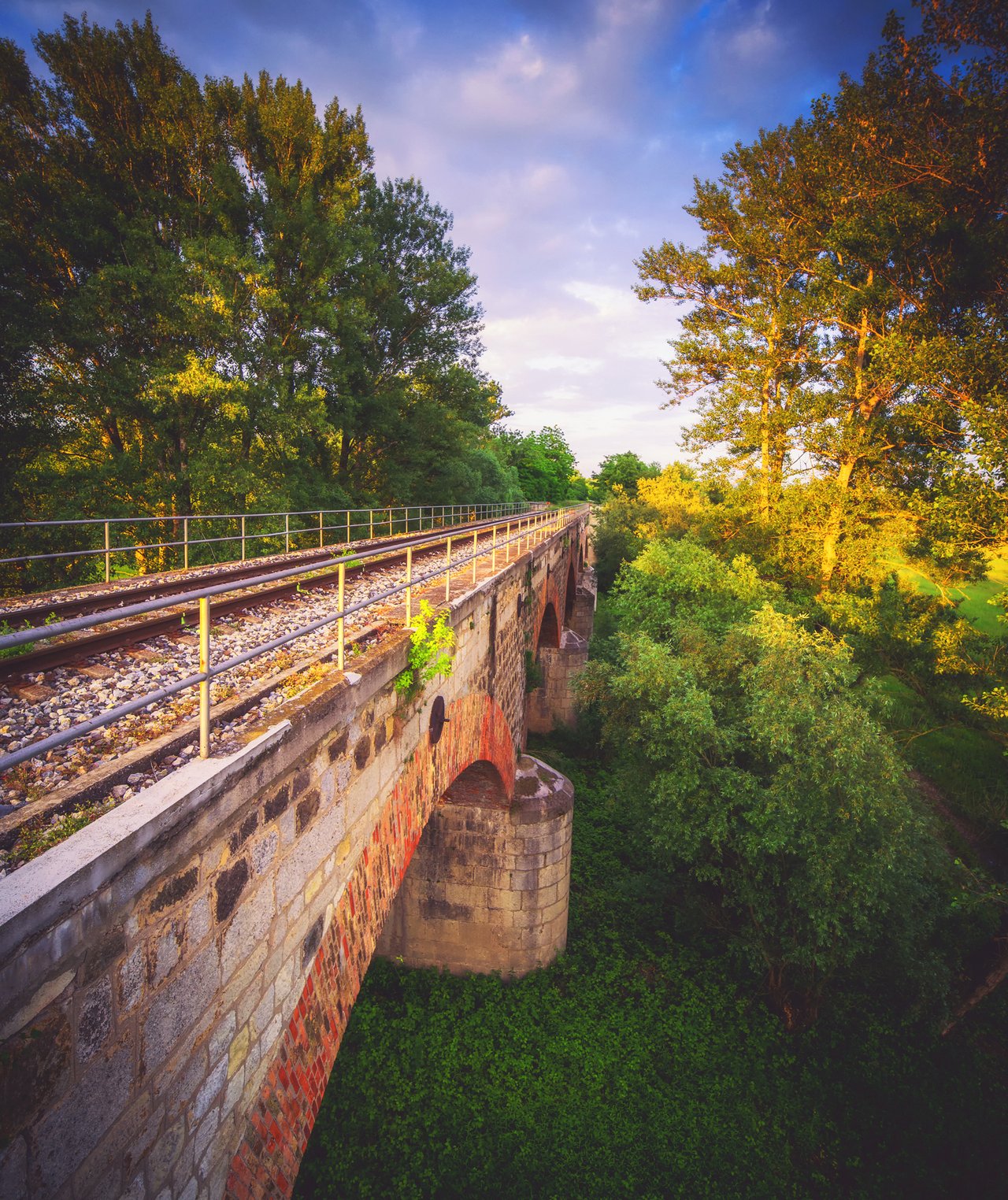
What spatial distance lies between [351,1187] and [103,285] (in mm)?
20469

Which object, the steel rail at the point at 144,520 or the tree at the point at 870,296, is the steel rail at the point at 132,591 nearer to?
the steel rail at the point at 144,520

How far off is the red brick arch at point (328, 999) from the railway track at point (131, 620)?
2155mm

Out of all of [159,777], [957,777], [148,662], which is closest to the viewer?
[159,777]

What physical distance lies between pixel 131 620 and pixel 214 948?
3.89 metres

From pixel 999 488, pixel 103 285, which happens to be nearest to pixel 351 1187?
pixel 999 488

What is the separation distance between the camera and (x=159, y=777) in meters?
2.62

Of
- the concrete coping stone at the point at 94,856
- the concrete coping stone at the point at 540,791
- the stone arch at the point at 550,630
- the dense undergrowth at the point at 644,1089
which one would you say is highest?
the concrete coping stone at the point at 94,856

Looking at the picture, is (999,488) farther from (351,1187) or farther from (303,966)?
(351,1187)

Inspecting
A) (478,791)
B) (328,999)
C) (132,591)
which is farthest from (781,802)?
(132,591)

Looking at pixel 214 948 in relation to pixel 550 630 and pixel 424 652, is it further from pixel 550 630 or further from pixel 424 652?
pixel 550 630

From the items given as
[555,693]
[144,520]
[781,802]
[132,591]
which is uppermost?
[144,520]

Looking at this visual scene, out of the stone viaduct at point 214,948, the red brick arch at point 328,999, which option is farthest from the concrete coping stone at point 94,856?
the red brick arch at point 328,999

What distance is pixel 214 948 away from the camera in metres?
2.52

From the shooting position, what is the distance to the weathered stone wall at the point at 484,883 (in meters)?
9.38
